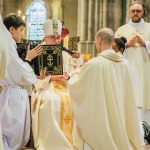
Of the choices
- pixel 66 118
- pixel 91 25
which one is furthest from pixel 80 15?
pixel 66 118

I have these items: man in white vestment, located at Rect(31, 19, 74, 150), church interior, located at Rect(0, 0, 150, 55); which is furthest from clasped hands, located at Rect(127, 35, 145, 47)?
church interior, located at Rect(0, 0, 150, 55)

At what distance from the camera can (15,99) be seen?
5570 millimetres

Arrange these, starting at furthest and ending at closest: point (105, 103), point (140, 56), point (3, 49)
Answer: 1. point (140, 56)
2. point (105, 103)
3. point (3, 49)

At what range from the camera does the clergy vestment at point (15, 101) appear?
5.34 metres

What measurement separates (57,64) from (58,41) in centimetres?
43

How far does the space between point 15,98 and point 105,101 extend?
114cm

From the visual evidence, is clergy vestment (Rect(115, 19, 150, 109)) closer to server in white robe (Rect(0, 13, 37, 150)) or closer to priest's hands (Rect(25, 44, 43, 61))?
priest's hands (Rect(25, 44, 43, 61))

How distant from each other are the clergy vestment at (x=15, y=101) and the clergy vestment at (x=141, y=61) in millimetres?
2301

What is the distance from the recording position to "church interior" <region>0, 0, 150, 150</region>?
16.0m

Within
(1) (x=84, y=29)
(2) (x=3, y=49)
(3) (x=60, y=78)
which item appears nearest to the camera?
(2) (x=3, y=49)

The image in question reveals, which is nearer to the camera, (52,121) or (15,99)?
(15,99)

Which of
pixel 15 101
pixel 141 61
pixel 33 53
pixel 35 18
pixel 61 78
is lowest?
pixel 15 101

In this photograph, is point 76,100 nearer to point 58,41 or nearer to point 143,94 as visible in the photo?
point 58,41

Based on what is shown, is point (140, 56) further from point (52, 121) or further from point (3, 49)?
point (3, 49)
